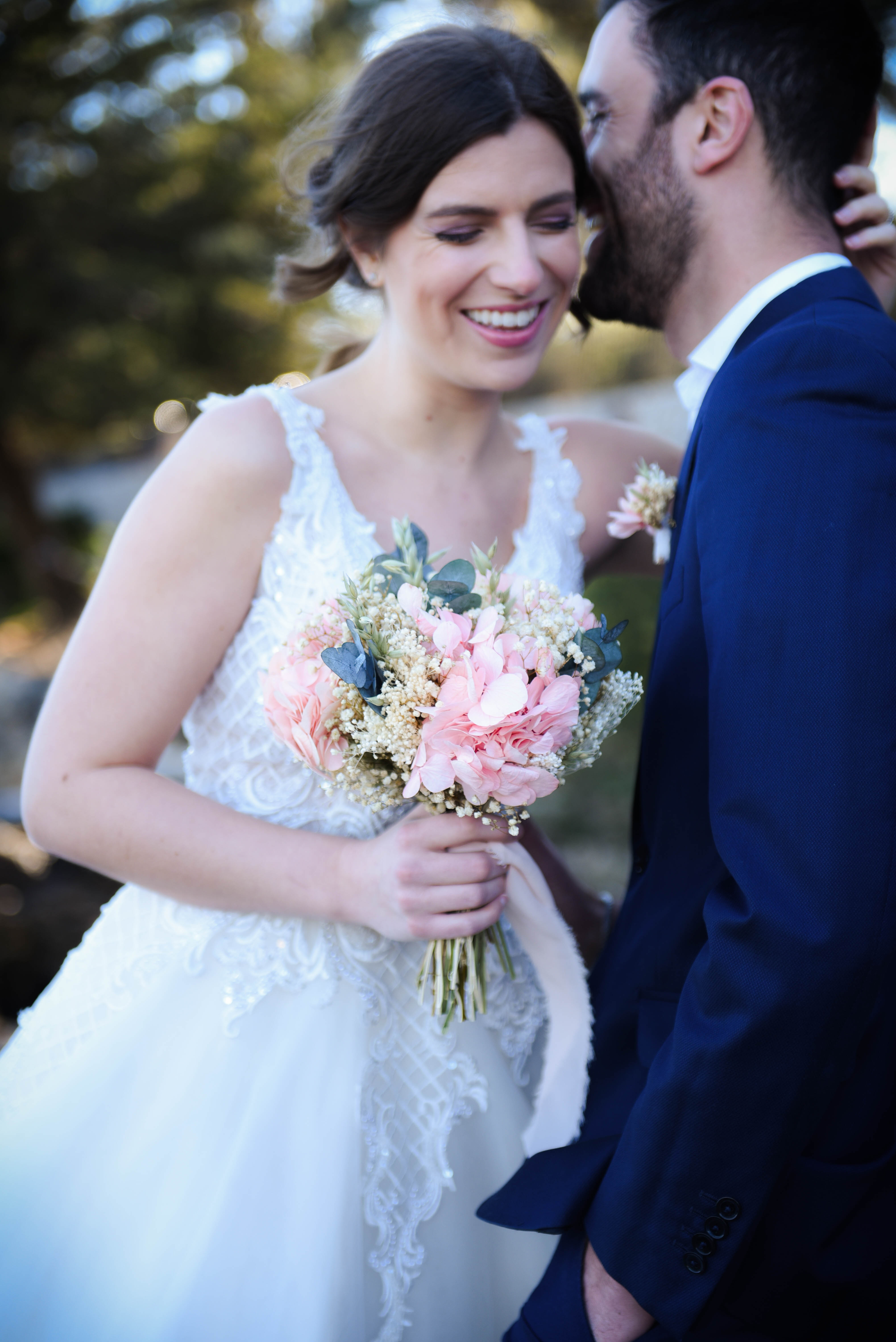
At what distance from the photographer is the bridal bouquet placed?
141 cm

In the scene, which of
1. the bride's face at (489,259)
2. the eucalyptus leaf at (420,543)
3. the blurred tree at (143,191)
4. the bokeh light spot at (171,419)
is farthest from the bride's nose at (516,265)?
the blurred tree at (143,191)

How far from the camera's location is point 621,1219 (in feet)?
4.81

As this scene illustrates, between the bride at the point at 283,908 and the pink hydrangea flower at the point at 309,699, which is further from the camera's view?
the bride at the point at 283,908

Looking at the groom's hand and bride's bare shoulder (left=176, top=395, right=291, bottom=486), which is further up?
bride's bare shoulder (left=176, top=395, right=291, bottom=486)

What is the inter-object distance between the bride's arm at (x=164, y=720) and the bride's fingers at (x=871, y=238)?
4.53 ft

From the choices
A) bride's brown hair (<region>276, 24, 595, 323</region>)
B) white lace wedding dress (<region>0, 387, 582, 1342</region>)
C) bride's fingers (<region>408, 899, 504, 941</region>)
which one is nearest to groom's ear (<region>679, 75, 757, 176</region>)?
bride's brown hair (<region>276, 24, 595, 323</region>)

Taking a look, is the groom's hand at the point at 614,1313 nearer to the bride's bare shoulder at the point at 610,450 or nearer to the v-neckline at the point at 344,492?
the v-neckline at the point at 344,492

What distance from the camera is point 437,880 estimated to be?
1692 mm

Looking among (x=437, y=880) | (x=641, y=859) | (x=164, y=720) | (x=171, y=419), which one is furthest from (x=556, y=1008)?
(x=171, y=419)

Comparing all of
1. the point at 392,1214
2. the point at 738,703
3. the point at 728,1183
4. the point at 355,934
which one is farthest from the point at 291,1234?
the point at 738,703

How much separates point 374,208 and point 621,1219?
2.03 metres

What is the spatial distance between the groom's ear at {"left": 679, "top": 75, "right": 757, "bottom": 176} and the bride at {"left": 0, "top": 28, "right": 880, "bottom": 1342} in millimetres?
318

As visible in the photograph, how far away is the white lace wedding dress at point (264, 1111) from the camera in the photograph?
1.80 meters

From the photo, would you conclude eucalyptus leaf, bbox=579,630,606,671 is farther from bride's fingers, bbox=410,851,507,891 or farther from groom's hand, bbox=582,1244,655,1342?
groom's hand, bbox=582,1244,655,1342
